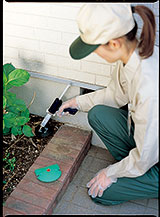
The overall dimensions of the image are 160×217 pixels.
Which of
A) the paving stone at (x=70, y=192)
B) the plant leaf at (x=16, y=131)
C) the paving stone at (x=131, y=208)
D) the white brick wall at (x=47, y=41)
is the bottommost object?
the paving stone at (x=70, y=192)

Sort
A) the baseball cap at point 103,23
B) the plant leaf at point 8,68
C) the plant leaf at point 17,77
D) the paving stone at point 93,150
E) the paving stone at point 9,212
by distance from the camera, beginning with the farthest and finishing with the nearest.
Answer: the paving stone at point 93,150
the plant leaf at point 8,68
the plant leaf at point 17,77
the paving stone at point 9,212
the baseball cap at point 103,23

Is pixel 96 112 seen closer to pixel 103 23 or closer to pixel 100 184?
pixel 100 184

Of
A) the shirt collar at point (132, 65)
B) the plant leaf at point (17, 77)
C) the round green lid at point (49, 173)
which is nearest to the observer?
the shirt collar at point (132, 65)

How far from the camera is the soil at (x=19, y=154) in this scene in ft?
7.27

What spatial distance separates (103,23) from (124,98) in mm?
692

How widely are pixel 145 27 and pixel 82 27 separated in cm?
31

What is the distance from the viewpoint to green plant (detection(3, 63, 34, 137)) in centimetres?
226

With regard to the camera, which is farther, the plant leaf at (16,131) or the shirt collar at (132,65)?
the plant leaf at (16,131)

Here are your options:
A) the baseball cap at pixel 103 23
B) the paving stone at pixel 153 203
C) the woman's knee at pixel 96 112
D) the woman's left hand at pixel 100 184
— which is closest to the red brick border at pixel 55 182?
the woman's left hand at pixel 100 184

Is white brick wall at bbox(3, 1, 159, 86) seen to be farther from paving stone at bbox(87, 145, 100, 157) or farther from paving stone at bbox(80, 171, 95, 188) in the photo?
paving stone at bbox(80, 171, 95, 188)

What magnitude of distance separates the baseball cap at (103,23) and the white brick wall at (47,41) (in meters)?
0.56

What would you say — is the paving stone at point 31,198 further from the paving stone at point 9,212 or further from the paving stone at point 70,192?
the paving stone at point 70,192

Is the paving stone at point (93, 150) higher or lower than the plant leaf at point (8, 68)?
lower

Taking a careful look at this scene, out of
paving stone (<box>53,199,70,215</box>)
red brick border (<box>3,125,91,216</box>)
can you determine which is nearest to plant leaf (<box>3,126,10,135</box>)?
red brick border (<box>3,125,91,216</box>)
